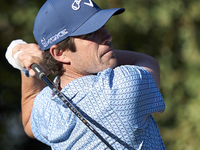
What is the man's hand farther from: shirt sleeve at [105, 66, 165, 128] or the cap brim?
shirt sleeve at [105, 66, 165, 128]

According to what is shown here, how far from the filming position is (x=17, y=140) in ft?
14.3

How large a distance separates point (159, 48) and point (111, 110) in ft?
10.8

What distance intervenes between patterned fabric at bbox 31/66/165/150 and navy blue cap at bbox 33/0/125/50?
219 millimetres

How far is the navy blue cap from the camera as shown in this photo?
1552 millimetres

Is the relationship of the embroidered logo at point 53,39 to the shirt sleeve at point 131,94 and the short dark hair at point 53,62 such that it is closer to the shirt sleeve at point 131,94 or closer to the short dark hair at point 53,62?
the short dark hair at point 53,62

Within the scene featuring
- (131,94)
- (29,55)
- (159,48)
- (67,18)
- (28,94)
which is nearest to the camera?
(131,94)

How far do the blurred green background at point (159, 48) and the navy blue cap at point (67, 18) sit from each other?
2.36m

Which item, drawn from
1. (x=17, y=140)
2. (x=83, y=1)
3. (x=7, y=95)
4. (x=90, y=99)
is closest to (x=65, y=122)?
(x=90, y=99)

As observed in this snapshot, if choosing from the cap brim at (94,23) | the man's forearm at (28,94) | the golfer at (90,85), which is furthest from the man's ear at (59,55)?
the man's forearm at (28,94)

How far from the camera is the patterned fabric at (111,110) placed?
1.45m

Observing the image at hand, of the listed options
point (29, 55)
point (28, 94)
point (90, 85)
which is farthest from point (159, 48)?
point (90, 85)

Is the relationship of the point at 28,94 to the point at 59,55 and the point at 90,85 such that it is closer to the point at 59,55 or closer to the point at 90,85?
the point at 59,55

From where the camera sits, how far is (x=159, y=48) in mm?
4602

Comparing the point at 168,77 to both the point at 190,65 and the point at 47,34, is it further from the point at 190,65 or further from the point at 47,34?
the point at 47,34
